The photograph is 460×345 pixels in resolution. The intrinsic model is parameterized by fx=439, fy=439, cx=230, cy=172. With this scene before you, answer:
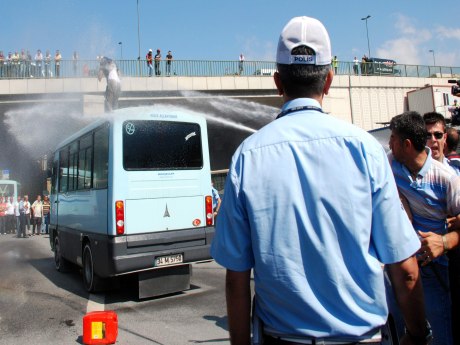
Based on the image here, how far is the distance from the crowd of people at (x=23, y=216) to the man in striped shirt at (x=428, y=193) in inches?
927

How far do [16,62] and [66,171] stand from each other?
17.3m

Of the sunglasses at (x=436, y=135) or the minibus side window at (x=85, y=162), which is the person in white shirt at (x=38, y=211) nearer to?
the minibus side window at (x=85, y=162)

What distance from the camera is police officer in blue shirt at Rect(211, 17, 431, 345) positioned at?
1.59 meters

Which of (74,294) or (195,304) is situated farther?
(74,294)

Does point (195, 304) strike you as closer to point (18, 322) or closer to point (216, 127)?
point (18, 322)

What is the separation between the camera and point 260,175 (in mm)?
1629

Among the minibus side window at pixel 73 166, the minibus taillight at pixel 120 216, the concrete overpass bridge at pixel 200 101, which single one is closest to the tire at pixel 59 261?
the minibus side window at pixel 73 166

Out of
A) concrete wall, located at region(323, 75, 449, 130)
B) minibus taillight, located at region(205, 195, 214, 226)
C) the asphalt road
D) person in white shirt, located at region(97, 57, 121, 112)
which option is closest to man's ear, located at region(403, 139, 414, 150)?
the asphalt road

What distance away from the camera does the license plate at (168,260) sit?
748 cm

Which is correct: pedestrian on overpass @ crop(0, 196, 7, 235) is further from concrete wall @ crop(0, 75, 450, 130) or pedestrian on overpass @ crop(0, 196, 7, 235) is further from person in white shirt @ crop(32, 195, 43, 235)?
concrete wall @ crop(0, 75, 450, 130)

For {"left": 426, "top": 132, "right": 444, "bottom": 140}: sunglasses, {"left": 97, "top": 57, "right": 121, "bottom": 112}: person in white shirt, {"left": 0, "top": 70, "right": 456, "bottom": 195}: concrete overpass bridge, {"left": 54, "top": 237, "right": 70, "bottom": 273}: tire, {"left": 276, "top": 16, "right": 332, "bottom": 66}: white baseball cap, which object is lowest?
{"left": 54, "top": 237, "right": 70, "bottom": 273}: tire

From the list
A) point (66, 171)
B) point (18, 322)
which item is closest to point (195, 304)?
point (18, 322)

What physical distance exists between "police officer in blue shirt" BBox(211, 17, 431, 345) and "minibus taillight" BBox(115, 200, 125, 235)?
5.81 metres

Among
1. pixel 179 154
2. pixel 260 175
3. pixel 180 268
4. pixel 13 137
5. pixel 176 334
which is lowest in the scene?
pixel 176 334
